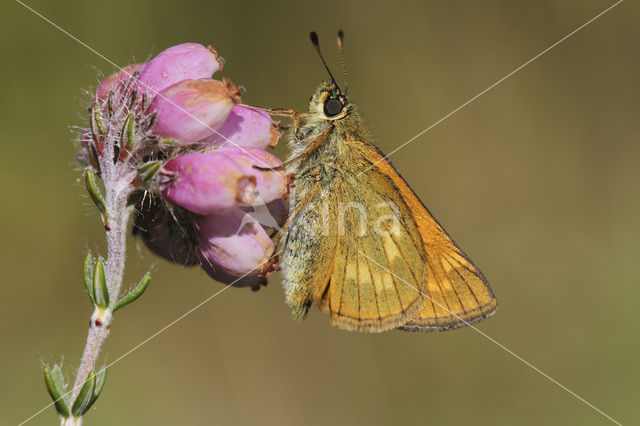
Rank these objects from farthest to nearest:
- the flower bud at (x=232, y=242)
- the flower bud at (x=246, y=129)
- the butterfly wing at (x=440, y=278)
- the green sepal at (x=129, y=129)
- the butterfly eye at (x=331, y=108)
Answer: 1. the butterfly wing at (x=440, y=278)
2. the butterfly eye at (x=331, y=108)
3. the flower bud at (x=246, y=129)
4. the flower bud at (x=232, y=242)
5. the green sepal at (x=129, y=129)

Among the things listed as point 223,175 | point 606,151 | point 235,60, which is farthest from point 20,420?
point 606,151

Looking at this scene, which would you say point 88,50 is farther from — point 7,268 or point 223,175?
point 223,175

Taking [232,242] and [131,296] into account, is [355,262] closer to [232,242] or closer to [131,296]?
[232,242]

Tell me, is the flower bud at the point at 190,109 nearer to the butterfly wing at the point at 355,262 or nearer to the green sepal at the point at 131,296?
the green sepal at the point at 131,296

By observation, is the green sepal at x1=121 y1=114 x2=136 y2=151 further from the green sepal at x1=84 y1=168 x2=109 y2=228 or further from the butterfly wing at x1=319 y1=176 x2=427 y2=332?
the butterfly wing at x1=319 y1=176 x2=427 y2=332

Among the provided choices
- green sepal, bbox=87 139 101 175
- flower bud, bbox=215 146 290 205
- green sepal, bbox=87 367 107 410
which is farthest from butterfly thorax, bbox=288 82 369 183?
green sepal, bbox=87 367 107 410

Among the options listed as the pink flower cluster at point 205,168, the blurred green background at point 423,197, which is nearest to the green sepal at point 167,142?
the pink flower cluster at point 205,168

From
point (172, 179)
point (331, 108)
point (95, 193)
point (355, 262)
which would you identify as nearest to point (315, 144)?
point (331, 108)
